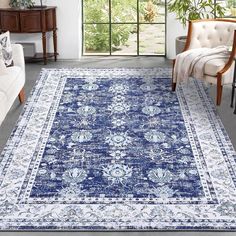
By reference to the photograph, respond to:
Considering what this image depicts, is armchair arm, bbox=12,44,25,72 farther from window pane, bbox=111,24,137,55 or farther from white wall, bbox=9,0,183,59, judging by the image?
window pane, bbox=111,24,137,55

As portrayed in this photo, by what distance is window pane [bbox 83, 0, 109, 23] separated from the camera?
9.31 meters

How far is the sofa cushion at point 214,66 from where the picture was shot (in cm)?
692

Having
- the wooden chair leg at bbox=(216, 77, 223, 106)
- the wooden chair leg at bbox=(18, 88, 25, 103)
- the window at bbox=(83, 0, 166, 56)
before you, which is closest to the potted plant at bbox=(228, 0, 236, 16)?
the window at bbox=(83, 0, 166, 56)

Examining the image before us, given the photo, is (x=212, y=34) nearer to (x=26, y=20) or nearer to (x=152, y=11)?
(x=152, y=11)

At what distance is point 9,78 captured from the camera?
6434mm

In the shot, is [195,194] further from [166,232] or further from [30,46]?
[30,46]

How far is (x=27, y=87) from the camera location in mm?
7637

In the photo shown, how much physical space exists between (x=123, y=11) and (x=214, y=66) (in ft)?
9.37

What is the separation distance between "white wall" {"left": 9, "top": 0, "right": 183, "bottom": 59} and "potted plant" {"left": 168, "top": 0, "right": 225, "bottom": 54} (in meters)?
0.22

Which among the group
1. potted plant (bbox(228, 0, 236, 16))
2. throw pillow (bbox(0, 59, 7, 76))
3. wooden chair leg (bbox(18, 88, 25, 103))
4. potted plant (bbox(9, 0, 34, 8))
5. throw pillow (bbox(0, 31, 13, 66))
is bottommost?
wooden chair leg (bbox(18, 88, 25, 103))

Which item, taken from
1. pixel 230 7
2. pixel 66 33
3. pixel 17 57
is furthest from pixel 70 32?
pixel 230 7

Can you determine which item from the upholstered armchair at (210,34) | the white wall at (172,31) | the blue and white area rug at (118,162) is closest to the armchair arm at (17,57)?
the blue and white area rug at (118,162)

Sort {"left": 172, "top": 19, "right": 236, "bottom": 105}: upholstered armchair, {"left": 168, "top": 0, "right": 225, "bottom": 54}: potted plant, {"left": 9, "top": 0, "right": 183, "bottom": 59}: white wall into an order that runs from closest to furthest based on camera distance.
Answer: {"left": 172, "top": 19, "right": 236, "bottom": 105}: upholstered armchair < {"left": 168, "top": 0, "right": 225, "bottom": 54}: potted plant < {"left": 9, "top": 0, "right": 183, "bottom": 59}: white wall

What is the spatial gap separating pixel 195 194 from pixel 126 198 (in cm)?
58
